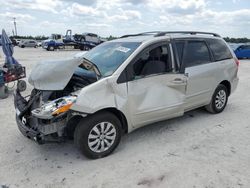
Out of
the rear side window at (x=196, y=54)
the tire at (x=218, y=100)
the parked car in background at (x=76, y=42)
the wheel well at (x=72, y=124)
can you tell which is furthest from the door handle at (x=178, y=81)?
the parked car in background at (x=76, y=42)

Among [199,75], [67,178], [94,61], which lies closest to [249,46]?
[199,75]

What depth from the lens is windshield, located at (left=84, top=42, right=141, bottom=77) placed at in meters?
3.69

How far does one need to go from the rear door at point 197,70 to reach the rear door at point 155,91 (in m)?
0.20

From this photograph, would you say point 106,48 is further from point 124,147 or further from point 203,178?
point 203,178

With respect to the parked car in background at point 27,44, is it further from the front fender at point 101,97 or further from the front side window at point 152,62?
the front fender at point 101,97

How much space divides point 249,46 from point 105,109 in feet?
71.0

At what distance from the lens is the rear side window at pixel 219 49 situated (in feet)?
16.5

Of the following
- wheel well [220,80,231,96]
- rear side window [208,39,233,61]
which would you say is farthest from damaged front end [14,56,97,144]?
wheel well [220,80,231,96]

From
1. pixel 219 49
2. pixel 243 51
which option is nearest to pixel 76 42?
pixel 243 51

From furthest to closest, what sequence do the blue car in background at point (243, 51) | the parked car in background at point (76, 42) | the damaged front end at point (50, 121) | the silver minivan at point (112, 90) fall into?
1. the parked car in background at point (76, 42)
2. the blue car in background at point (243, 51)
3. the silver minivan at point (112, 90)
4. the damaged front end at point (50, 121)

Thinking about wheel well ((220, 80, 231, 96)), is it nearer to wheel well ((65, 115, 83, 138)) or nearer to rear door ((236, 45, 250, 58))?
wheel well ((65, 115, 83, 138))

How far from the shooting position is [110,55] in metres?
4.04

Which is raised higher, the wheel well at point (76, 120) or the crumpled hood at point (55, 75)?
the crumpled hood at point (55, 75)

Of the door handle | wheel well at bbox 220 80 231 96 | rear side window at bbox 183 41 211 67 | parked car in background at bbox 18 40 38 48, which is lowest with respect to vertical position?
parked car in background at bbox 18 40 38 48
